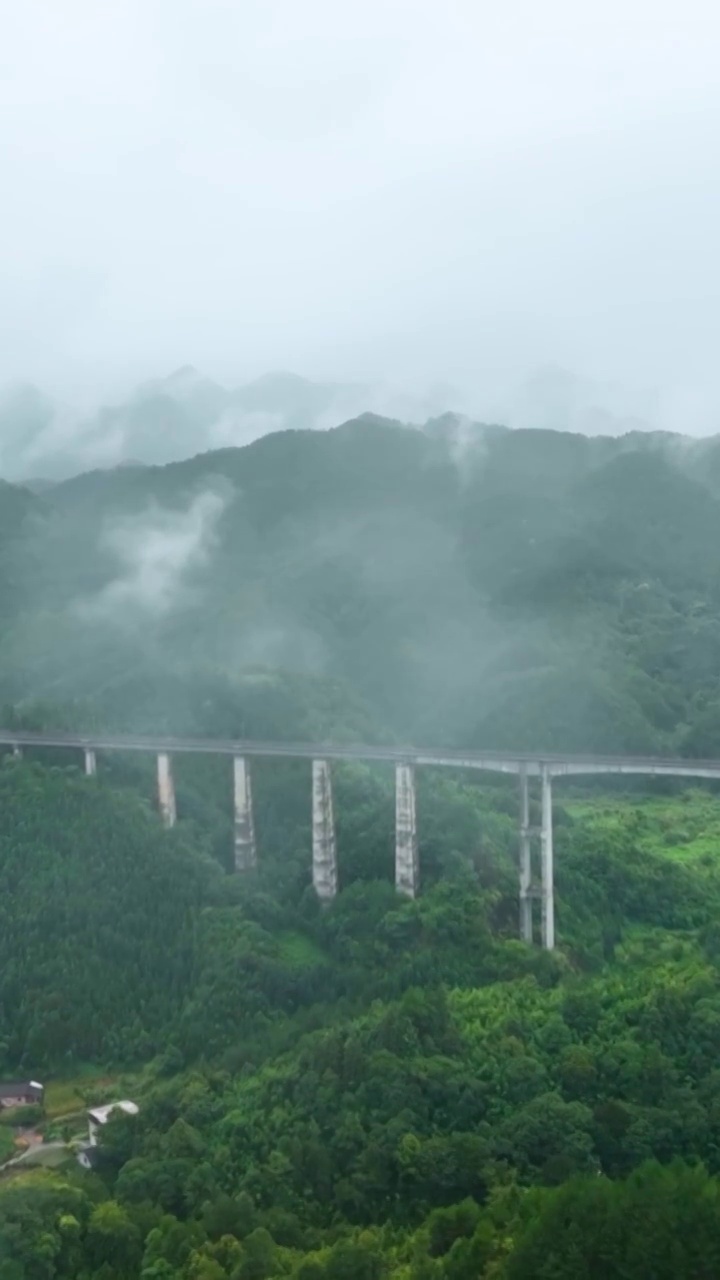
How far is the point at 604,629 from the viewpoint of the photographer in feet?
161

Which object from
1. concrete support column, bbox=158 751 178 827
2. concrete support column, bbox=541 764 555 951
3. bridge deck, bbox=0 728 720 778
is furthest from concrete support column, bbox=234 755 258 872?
concrete support column, bbox=541 764 555 951

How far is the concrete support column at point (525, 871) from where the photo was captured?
86.1 feet

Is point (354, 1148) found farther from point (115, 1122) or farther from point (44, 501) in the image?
point (44, 501)

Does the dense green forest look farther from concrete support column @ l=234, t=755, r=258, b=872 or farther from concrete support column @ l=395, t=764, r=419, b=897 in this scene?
concrete support column @ l=234, t=755, r=258, b=872

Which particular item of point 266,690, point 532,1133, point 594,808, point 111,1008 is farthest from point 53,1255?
point 594,808

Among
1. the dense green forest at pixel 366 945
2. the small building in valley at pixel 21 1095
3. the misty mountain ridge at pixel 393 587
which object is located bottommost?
the small building in valley at pixel 21 1095

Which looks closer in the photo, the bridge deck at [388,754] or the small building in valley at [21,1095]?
the small building in valley at [21,1095]

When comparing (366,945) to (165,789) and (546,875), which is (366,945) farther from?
(165,789)

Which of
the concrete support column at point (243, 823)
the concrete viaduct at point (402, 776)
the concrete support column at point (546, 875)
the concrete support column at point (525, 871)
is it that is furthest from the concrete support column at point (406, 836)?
the concrete support column at point (243, 823)

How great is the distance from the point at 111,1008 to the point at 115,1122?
4923mm

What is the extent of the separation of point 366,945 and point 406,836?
248cm

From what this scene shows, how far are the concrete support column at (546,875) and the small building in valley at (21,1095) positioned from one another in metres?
9.73

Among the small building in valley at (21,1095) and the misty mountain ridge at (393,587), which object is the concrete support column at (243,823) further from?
the small building in valley at (21,1095)

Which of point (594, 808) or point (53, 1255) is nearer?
point (53, 1255)
